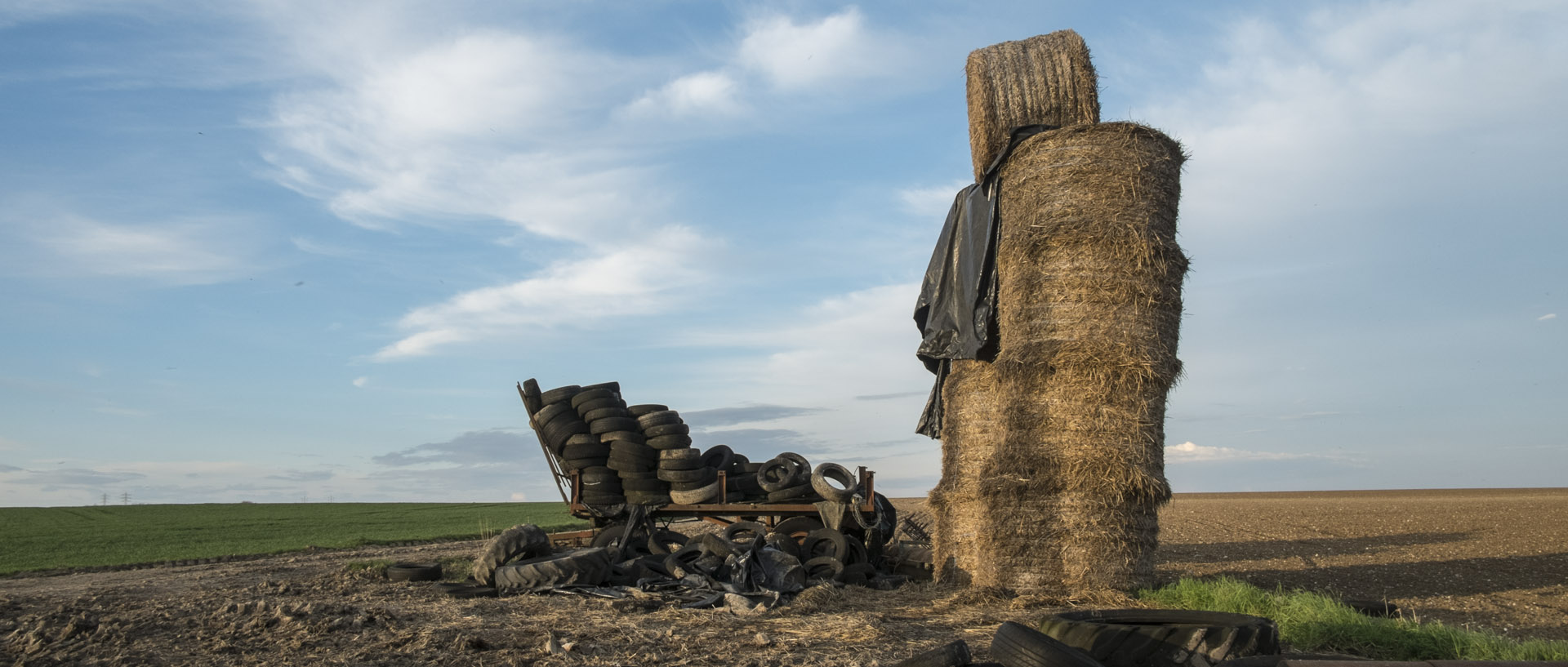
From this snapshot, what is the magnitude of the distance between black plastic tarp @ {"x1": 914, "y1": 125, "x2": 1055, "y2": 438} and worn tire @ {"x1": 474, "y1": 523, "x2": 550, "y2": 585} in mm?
4409

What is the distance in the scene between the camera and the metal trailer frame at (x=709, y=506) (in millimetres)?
11211

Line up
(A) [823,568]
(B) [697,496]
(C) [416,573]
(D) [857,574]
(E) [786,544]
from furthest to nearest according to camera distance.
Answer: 1. (B) [697,496]
2. (E) [786,544]
3. (C) [416,573]
4. (D) [857,574]
5. (A) [823,568]

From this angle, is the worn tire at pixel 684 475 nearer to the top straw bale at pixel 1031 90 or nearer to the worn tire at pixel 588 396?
the worn tire at pixel 588 396

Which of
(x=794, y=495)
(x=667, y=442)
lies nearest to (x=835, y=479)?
(x=794, y=495)

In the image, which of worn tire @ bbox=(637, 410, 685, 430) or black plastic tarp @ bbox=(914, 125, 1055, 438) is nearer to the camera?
black plastic tarp @ bbox=(914, 125, 1055, 438)

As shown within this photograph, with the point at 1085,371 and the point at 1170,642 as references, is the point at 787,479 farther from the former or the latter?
the point at 1170,642

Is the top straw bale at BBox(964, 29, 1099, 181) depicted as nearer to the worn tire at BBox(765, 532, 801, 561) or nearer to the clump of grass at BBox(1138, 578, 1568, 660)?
the worn tire at BBox(765, 532, 801, 561)

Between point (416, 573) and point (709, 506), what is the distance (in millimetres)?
3298

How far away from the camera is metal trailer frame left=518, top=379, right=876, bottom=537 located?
11.2 m

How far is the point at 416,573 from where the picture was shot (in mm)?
10406

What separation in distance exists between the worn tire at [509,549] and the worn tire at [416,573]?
79 centimetres

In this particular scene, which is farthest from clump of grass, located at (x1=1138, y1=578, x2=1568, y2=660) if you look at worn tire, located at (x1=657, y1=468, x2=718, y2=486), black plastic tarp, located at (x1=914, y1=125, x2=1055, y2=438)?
worn tire, located at (x1=657, y1=468, x2=718, y2=486)

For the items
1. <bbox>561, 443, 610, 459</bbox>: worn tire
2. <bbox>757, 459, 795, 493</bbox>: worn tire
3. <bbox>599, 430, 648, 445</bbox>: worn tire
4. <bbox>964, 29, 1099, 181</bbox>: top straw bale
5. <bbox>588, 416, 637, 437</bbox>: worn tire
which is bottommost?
<bbox>757, 459, 795, 493</bbox>: worn tire

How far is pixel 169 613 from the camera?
7191mm
